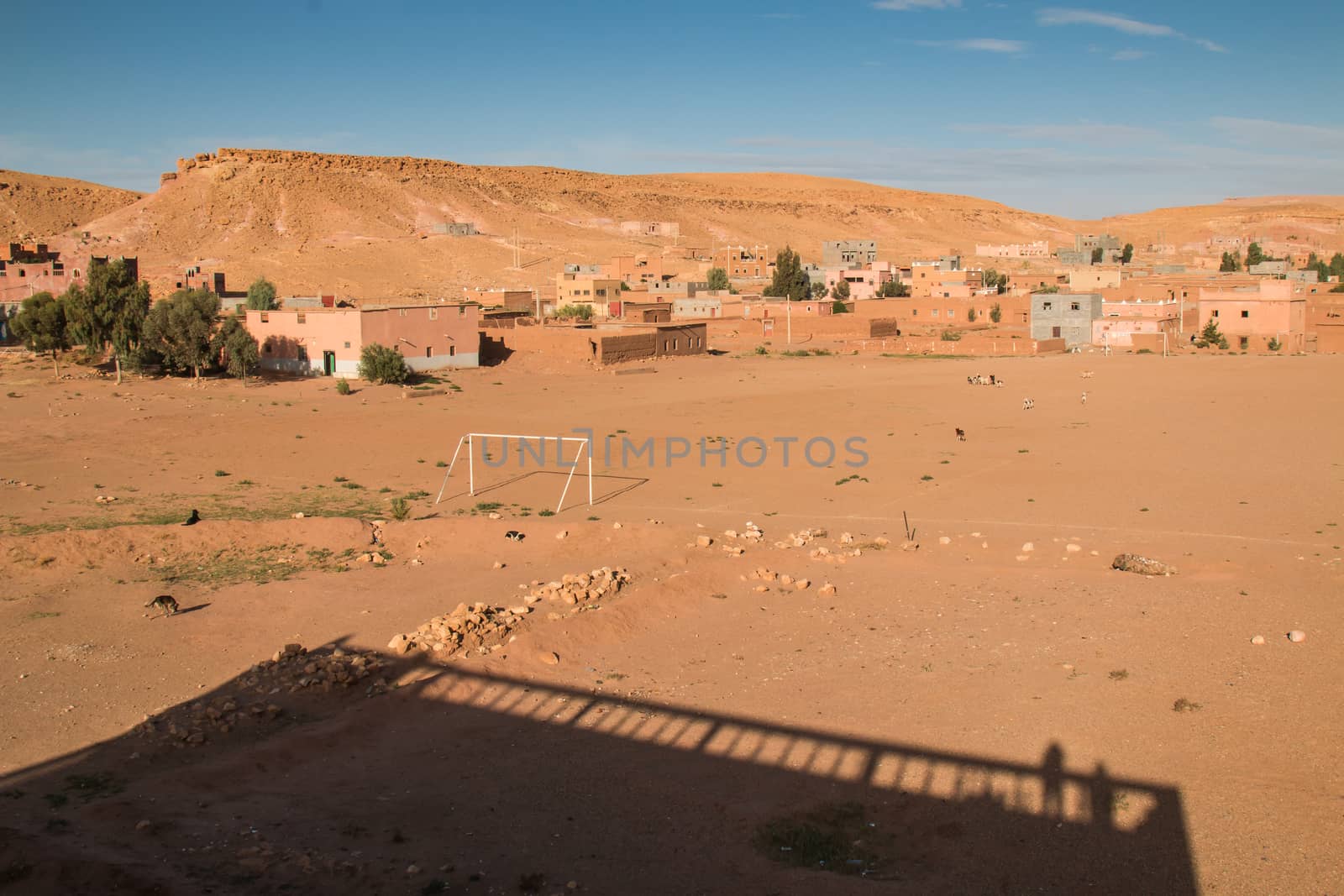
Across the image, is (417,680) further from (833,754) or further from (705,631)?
(833,754)

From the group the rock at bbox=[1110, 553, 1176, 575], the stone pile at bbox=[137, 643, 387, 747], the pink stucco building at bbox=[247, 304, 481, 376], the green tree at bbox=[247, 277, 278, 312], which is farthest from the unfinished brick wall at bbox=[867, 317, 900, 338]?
the stone pile at bbox=[137, 643, 387, 747]

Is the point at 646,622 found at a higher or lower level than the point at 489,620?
lower

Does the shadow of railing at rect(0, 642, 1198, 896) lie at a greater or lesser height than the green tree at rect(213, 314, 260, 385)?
lesser

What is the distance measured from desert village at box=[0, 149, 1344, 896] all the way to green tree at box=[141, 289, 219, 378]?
0.13 metres

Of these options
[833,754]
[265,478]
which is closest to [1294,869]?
[833,754]

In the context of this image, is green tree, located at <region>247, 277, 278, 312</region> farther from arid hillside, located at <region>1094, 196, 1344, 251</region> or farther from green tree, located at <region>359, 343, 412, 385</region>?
arid hillside, located at <region>1094, 196, 1344, 251</region>

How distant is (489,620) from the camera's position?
1380cm

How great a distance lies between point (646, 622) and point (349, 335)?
2974 centimetres

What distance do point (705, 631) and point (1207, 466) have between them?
15.2m

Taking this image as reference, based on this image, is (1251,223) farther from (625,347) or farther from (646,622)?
(646,622)

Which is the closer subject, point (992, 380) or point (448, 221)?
point (992, 380)

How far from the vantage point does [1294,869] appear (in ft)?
26.4

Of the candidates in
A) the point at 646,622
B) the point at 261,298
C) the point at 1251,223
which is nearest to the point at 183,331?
the point at 261,298

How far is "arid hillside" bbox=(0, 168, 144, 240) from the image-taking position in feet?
364
